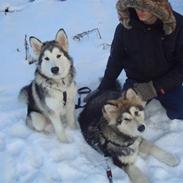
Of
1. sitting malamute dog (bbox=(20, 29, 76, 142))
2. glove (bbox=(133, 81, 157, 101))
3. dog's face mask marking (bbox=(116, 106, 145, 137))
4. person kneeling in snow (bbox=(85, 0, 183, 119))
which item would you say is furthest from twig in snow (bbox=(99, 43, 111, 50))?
dog's face mask marking (bbox=(116, 106, 145, 137))

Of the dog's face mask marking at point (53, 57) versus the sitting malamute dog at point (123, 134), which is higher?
the dog's face mask marking at point (53, 57)

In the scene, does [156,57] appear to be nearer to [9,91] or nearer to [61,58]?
→ [61,58]

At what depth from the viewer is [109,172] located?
361cm

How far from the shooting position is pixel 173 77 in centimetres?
412

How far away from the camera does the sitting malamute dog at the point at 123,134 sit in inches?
140

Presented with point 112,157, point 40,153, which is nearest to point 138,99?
point 112,157

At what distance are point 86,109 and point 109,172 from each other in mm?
855

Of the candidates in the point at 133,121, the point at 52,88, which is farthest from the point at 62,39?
the point at 133,121

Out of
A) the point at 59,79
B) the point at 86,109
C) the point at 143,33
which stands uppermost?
the point at 143,33

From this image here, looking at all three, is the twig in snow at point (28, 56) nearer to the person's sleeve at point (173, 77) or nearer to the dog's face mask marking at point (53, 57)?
the dog's face mask marking at point (53, 57)

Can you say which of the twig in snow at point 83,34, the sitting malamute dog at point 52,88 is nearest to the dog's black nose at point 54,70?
the sitting malamute dog at point 52,88

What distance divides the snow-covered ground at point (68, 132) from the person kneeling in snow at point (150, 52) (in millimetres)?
344

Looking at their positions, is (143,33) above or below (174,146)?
above

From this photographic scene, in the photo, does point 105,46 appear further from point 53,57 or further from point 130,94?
point 130,94
